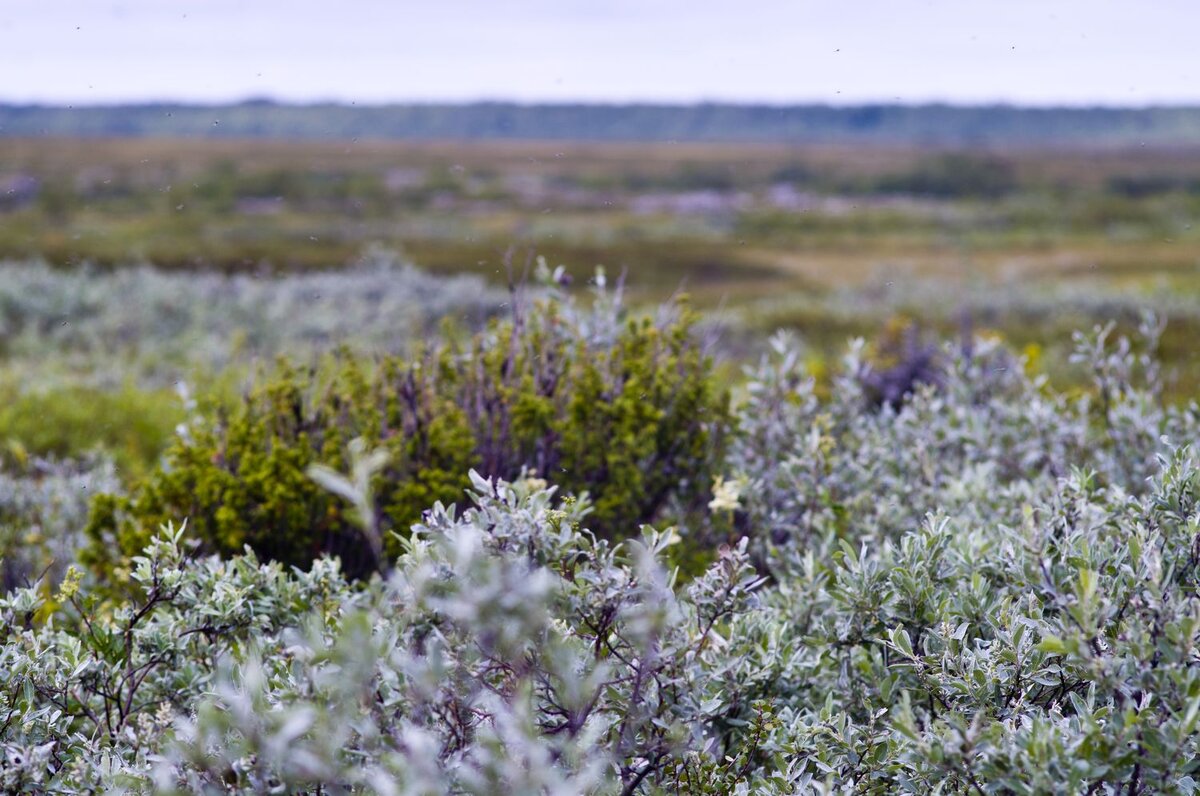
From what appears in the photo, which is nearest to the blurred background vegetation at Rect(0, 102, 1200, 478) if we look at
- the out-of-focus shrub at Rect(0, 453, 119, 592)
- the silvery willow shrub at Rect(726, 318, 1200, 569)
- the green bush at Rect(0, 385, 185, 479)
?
the green bush at Rect(0, 385, 185, 479)

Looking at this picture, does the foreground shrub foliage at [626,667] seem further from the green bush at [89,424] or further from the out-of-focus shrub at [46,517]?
the green bush at [89,424]

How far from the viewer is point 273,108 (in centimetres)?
15538

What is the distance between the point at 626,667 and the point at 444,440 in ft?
5.97

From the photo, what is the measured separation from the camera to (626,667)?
237cm

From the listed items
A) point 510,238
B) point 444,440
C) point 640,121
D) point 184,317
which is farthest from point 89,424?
point 640,121

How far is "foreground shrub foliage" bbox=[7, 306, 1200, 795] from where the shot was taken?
176 cm

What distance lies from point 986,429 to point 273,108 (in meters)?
164

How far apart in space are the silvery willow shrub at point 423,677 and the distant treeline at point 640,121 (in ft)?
422

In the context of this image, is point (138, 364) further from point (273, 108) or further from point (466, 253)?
point (273, 108)

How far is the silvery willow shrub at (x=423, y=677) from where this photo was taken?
5.50 feet

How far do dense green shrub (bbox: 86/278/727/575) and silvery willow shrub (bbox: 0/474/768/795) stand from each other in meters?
0.96

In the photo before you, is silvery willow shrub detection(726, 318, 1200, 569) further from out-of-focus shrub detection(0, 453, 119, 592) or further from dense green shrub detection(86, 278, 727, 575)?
out-of-focus shrub detection(0, 453, 119, 592)

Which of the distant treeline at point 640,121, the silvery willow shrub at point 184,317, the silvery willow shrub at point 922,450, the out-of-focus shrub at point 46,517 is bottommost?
the silvery willow shrub at point 184,317

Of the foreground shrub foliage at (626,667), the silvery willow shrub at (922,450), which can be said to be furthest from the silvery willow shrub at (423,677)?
the silvery willow shrub at (922,450)
